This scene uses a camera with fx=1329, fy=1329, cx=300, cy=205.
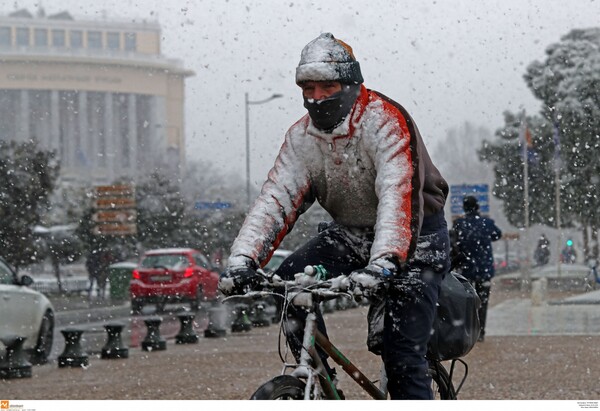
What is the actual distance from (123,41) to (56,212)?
4096 cm

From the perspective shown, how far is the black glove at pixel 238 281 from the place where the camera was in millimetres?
3803

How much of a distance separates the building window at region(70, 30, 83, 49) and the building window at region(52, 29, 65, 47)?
53 centimetres

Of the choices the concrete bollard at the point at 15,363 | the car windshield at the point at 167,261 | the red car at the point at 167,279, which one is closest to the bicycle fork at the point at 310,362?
the concrete bollard at the point at 15,363

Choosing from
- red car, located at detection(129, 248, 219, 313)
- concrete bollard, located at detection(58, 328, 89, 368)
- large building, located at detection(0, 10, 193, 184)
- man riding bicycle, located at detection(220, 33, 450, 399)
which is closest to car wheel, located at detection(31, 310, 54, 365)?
concrete bollard, located at detection(58, 328, 89, 368)

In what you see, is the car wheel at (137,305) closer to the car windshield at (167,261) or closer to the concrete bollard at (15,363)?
the car windshield at (167,261)

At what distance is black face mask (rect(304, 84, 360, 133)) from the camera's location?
13.4 ft

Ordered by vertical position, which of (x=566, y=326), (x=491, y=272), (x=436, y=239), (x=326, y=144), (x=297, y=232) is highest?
(x=326, y=144)

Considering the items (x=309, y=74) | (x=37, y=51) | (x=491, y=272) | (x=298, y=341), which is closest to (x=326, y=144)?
(x=309, y=74)

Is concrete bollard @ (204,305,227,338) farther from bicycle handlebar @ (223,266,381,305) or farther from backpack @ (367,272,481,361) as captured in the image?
bicycle handlebar @ (223,266,381,305)

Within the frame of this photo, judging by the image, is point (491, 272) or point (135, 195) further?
point (135, 195)

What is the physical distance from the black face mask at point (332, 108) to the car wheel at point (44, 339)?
8940mm

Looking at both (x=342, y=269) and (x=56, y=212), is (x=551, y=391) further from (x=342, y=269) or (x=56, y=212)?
(x=56, y=212)

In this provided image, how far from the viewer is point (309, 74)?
13.4ft

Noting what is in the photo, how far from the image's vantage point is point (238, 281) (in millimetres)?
3805
